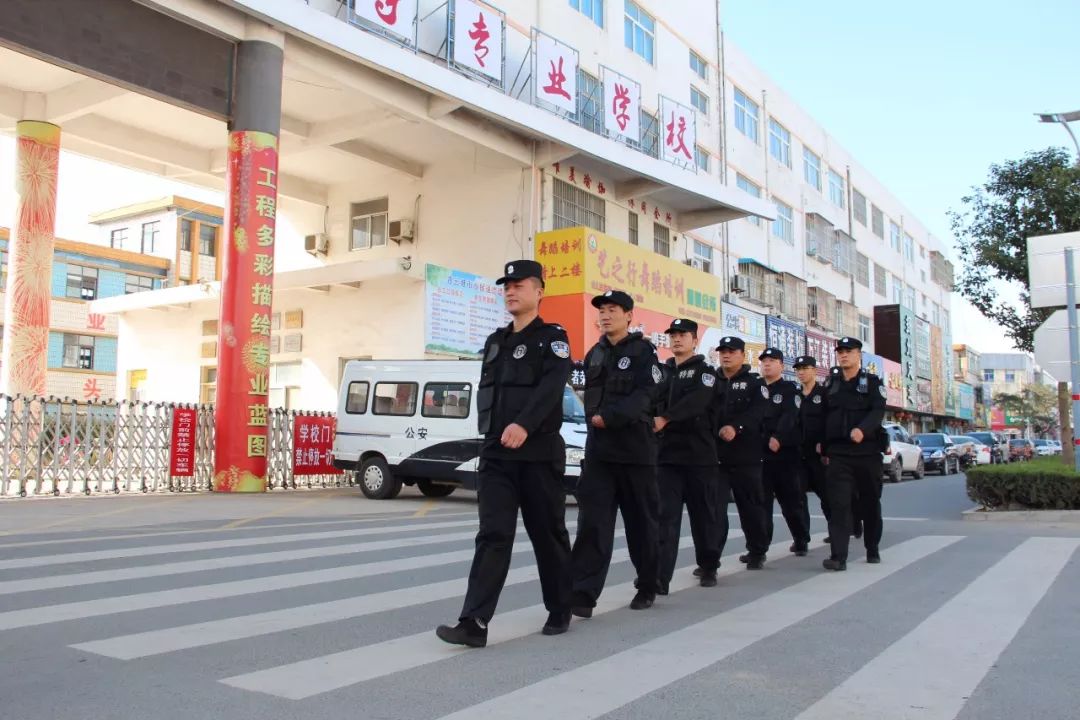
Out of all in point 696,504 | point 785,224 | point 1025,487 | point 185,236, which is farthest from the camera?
point 185,236

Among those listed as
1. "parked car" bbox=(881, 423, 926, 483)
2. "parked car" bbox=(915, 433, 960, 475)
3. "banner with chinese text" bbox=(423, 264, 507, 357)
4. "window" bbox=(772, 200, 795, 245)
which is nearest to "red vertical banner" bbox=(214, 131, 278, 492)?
"banner with chinese text" bbox=(423, 264, 507, 357)

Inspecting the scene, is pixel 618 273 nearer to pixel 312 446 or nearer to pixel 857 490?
pixel 312 446

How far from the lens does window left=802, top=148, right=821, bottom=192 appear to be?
136 ft

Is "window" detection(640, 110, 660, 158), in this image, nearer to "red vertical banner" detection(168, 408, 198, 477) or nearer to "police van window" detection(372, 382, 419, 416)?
"police van window" detection(372, 382, 419, 416)

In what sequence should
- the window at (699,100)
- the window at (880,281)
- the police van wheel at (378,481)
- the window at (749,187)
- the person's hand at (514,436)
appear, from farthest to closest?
the window at (880,281) < the window at (749,187) < the window at (699,100) < the police van wheel at (378,481) < the person's hand at (514,436)

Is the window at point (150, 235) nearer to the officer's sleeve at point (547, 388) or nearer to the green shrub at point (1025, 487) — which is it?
the green shrub at point (1025, 487)

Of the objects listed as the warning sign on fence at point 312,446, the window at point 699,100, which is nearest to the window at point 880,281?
the window at point 699,100

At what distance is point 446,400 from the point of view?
14.5 meters

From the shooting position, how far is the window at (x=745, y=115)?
34938 mm

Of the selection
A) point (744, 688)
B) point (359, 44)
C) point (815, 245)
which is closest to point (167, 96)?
point (359, 44)

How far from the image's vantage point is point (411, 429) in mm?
14656

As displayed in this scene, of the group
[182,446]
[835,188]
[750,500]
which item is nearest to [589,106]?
[182,446]

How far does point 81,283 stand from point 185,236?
24.1 feet

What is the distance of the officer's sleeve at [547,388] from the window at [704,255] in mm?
25954
